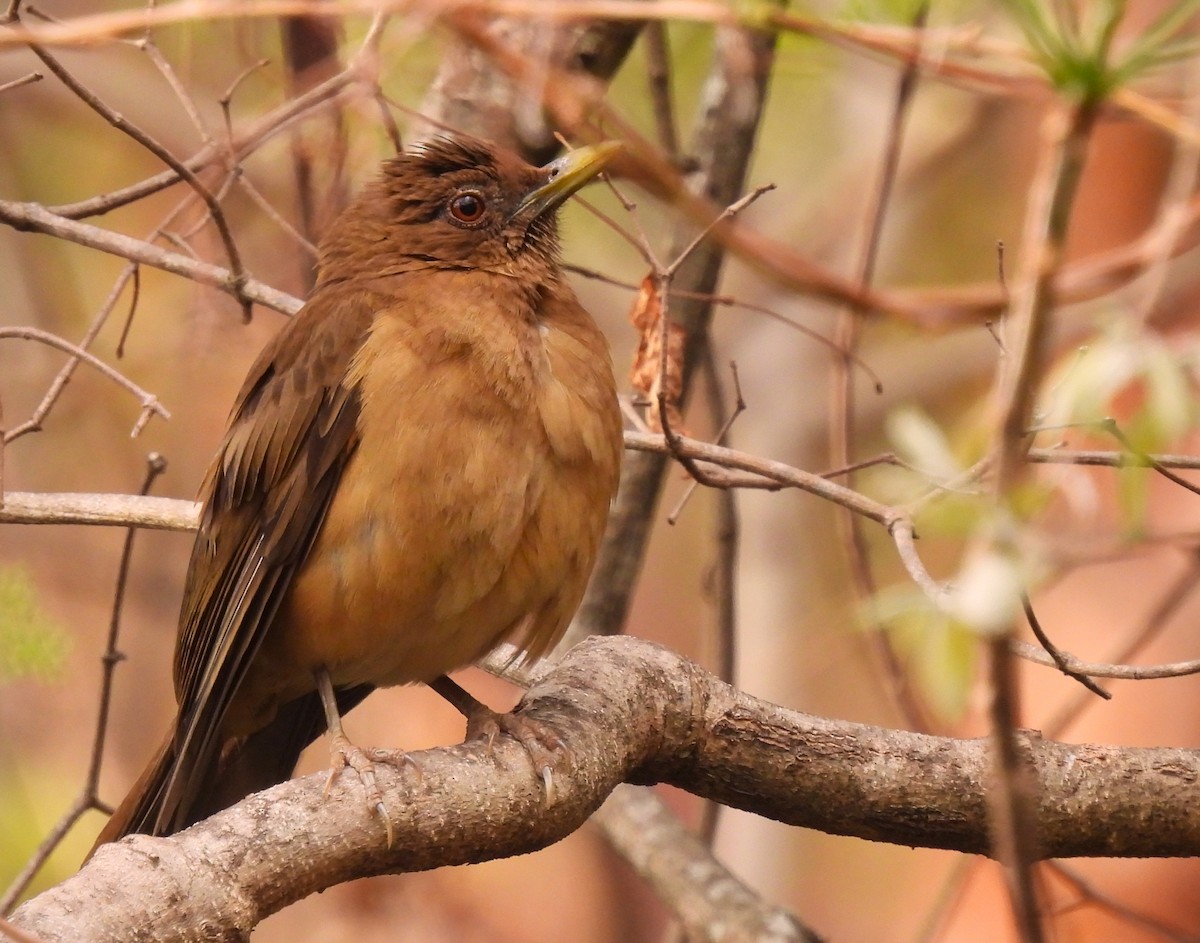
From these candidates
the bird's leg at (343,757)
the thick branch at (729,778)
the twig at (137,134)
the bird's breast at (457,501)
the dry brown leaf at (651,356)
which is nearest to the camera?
the bird's leg at (343,757)

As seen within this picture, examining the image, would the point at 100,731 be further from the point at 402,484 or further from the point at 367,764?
the point at 367,764

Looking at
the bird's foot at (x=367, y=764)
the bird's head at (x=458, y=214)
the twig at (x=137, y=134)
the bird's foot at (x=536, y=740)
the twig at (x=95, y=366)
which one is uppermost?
the bird's head at (x=458, y=214)

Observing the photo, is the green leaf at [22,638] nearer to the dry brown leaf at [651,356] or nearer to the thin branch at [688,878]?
the dry brown leaf at [651,356]

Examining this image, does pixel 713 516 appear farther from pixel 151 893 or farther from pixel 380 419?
pixel 151 893

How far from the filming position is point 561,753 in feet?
11.0

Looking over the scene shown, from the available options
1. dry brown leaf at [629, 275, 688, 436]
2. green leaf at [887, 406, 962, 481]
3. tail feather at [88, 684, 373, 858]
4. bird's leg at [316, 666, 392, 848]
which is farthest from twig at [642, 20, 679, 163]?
green leaf at [887, 406, 962, 481]

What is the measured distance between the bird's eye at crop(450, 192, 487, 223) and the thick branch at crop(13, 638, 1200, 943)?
56.2 inches

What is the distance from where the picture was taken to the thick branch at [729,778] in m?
3.16

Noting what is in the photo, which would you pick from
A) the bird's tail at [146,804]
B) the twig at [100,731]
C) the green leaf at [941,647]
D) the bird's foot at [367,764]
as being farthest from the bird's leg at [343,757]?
the green leaf at [941,647]

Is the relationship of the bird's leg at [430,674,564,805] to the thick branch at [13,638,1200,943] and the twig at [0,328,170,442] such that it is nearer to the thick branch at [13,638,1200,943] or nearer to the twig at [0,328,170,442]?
the thick branch at [13,638,1200,943]

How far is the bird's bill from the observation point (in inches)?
171

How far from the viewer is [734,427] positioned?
8.98 m

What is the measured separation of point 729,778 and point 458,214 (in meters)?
1.93

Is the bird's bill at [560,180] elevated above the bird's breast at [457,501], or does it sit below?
above
